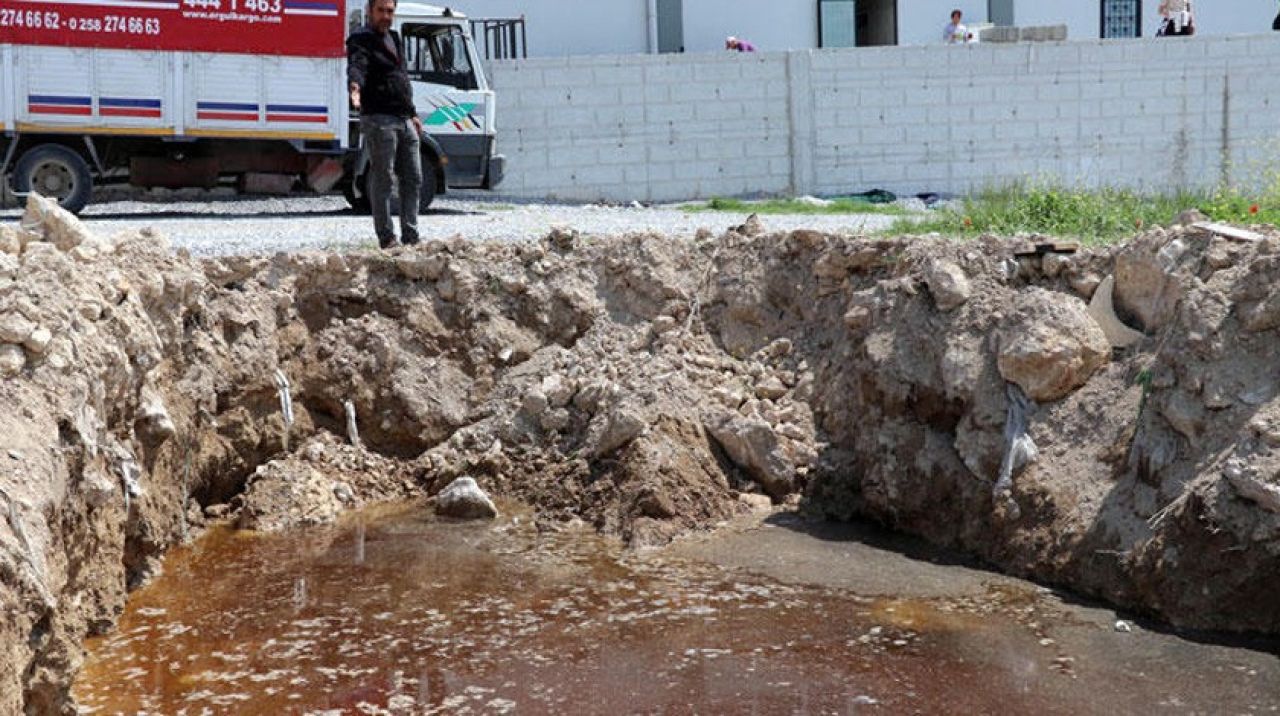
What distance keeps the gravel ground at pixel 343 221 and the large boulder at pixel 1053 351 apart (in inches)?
123

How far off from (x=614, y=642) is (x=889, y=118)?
43.5 ft

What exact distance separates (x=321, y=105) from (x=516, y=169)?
3365mm

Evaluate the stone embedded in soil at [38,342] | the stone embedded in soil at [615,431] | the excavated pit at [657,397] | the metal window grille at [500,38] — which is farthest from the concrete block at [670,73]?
the stone embedded in soil at [38,342]

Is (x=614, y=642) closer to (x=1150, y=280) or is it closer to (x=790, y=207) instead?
(x=1150, y=280)

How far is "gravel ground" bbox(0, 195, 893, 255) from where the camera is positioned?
38.4ft

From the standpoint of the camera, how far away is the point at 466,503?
895 cm

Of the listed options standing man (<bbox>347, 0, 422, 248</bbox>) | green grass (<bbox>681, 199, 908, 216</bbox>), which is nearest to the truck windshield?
green grass (<bbox>681, 199, 908, 216</bbox>)

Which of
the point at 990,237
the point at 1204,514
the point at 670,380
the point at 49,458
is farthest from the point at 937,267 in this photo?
the point at 49,458

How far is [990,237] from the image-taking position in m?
8.87

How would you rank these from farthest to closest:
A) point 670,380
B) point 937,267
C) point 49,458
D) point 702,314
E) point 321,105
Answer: point 321,105
point 702,314
point 670,380
point 937,267
point 49,458

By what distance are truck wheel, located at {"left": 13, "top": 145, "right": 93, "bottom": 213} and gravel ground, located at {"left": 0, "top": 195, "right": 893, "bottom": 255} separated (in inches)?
10.8

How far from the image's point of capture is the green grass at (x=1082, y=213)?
9.61 meters

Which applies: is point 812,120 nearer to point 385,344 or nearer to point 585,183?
point 585,183

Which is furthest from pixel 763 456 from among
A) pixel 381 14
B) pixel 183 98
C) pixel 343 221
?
pixel 183 98
